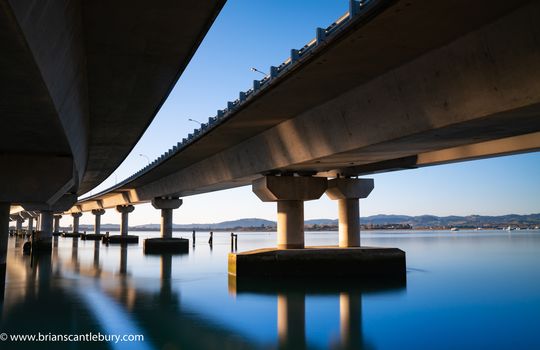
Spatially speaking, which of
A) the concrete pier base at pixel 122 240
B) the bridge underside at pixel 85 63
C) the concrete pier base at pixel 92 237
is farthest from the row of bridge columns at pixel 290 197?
the concrete pier base at pixel 92 237

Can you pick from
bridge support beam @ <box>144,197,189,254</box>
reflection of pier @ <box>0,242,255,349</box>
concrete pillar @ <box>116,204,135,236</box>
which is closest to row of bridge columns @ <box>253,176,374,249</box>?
reflection of pier @ <box>0,242,255,349</box>

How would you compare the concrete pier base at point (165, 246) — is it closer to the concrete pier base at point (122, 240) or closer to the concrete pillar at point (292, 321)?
the concrete pier base at point (122, 240)

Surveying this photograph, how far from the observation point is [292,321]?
1838 cm

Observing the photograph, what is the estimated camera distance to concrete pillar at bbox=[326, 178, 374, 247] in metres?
33.0

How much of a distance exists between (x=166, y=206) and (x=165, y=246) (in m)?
4.67

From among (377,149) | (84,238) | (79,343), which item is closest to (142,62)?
(79,343)

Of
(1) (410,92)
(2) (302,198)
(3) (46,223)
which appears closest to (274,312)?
(1) (410,92)

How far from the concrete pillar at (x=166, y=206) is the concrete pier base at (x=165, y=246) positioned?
1.95 meters

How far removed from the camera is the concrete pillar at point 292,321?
15029 millimetres

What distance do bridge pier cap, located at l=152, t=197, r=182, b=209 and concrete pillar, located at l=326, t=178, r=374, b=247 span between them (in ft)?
100

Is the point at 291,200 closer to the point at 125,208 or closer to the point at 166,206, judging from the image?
the point at 166,206

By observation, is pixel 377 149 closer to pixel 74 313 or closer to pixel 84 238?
pixel 74 313

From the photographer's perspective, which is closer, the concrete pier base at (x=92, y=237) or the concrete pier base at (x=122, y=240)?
the concrete pier base at (x=122, y=240)

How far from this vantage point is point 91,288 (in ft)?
88.2
